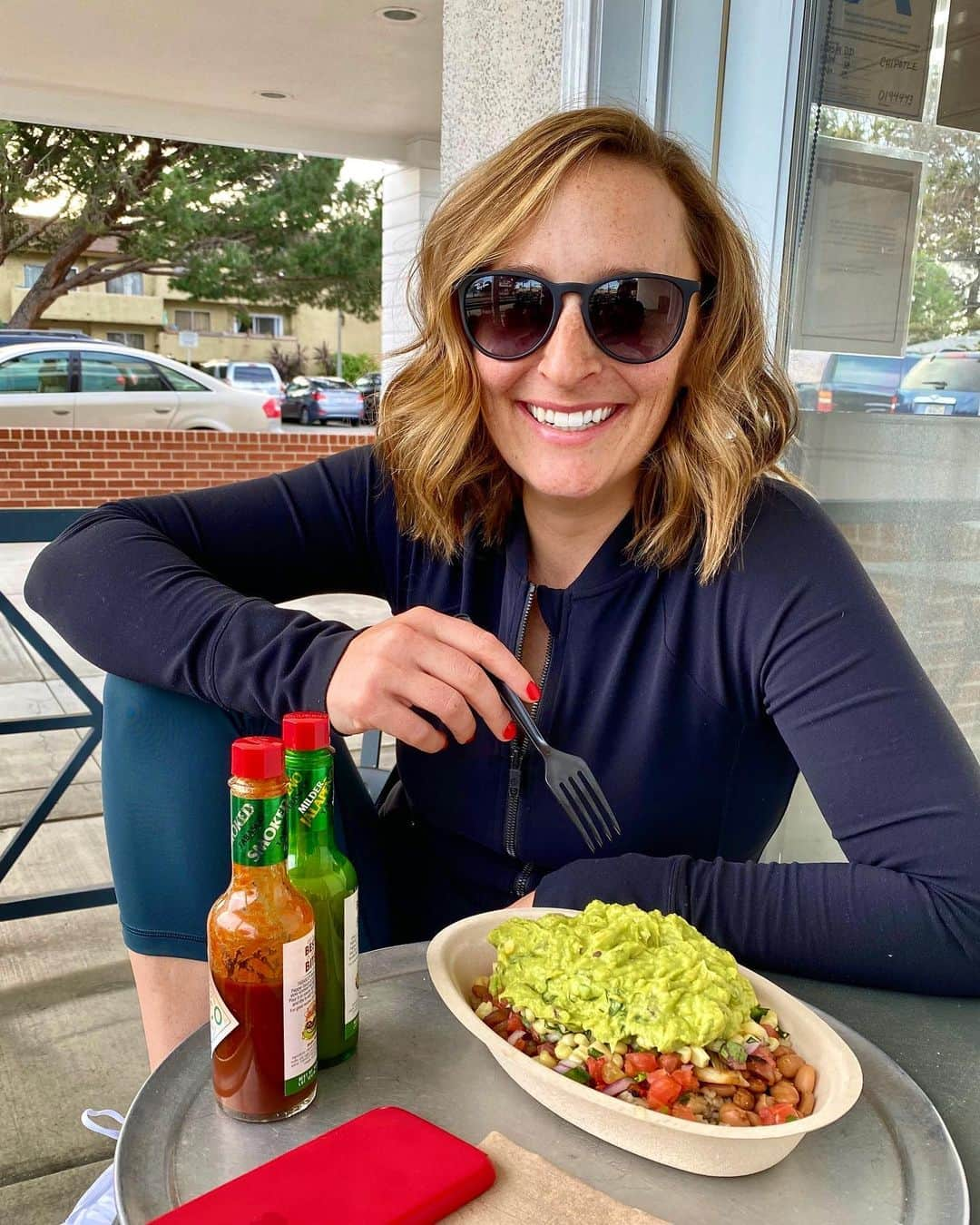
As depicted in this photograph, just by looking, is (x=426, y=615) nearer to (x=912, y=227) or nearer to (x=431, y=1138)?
(x=431, y=1138)

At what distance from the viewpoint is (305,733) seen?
82 centimetres

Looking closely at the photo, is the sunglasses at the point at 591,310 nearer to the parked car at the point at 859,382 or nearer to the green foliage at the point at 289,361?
the parked car at the point at 859,382

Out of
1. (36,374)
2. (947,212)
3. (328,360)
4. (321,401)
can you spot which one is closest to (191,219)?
(36,374)

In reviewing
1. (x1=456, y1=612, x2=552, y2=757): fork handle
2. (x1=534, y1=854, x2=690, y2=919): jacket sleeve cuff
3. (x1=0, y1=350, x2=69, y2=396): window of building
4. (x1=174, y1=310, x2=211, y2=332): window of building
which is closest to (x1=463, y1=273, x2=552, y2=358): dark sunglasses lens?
(x1=456, y1=612, x2=552, y2=757): fork handle

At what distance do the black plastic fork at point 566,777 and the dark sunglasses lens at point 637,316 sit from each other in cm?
48

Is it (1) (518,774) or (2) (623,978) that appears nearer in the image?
(2) (623,978)

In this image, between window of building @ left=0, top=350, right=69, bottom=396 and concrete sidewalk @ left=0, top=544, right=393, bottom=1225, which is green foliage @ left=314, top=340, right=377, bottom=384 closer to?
window of building @ left=0, top=350, right=69, bottom=396

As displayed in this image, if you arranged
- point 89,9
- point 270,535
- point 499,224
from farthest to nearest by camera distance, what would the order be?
point 89,9 → point 270,535 → point 499,224

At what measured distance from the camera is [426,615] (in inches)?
46.0

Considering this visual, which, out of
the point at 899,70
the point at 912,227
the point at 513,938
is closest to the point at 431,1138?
the point at 513,938

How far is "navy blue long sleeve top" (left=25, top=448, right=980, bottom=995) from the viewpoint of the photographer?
3.53 feet

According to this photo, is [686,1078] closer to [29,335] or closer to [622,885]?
[622,885]

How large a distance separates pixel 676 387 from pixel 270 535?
664 mm

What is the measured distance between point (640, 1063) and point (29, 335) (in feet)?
38.2
